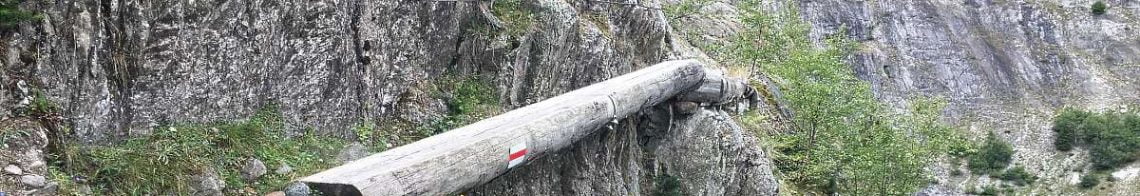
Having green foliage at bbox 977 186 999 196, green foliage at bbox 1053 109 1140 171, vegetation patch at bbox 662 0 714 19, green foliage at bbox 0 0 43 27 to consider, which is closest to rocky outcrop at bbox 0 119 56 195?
green foliage at bbox 0 0 43 27

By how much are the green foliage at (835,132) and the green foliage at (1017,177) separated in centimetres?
3925

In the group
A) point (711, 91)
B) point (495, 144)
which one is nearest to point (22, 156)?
point (495, 144)

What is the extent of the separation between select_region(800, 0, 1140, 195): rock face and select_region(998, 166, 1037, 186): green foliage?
20.7 feet

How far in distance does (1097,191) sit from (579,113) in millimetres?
59496

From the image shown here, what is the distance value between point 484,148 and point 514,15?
411 cm

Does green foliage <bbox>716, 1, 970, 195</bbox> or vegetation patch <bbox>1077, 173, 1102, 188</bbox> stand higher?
green foliage <bbox>716, 1, 970, 195</bbox>

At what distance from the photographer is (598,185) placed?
8500 millimetres

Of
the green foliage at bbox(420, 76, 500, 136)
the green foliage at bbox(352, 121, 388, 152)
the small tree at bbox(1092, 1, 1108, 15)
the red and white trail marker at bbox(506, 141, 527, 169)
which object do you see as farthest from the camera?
the small tree at bbox(1092, 1, 1108, 15)

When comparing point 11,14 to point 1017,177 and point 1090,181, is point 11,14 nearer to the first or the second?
point 1017,177

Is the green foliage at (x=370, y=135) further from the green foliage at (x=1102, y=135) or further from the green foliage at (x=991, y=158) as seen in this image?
the green foliage at (x=1102, y=135)

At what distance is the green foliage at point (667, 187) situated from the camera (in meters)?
9.82

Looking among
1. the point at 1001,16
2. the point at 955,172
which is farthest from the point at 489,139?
the point at 1001,16

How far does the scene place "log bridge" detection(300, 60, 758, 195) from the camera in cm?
438

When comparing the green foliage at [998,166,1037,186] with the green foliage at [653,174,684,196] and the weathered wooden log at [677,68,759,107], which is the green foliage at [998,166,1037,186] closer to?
the weathered wooden log at [677,68,759,107]
